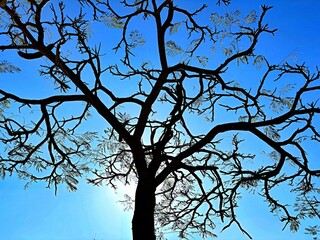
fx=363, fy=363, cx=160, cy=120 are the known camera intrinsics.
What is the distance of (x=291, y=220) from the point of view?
16.5ft

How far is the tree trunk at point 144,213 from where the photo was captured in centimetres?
393

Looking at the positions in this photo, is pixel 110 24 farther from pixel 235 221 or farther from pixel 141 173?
pixel 235 221

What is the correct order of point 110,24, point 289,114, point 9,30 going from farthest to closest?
point 110,24 → point 289,114 → point 9,30

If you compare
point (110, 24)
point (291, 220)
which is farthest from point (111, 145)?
point (291, 220)

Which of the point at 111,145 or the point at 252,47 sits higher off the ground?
the point at 252,47

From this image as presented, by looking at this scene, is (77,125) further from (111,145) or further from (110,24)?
(110,24)

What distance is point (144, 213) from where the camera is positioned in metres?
4.05

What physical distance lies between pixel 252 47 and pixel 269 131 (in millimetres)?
1174

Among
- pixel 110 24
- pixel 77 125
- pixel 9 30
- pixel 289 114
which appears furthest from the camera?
pixel 77 125

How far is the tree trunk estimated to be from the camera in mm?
3928

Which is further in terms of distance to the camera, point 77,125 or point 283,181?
point 77,125

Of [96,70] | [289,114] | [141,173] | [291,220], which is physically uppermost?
[96,70]

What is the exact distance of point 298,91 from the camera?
4758 mm

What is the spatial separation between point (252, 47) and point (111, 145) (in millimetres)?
2369
